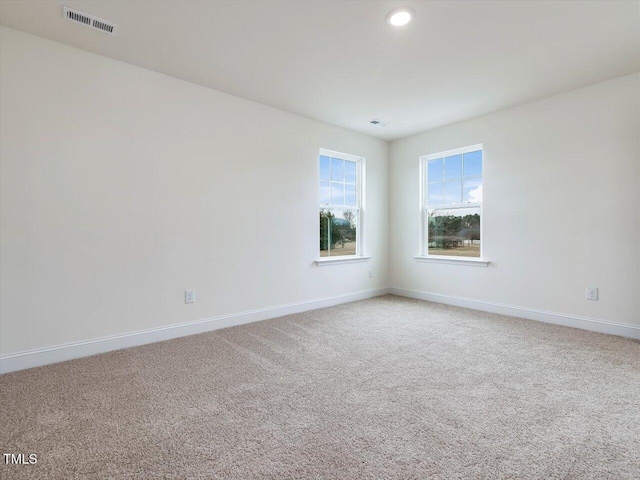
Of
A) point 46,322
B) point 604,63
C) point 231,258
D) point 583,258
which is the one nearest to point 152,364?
point 46,322

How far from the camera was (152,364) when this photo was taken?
2.47 metres

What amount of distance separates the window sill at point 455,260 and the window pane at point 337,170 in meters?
1.68

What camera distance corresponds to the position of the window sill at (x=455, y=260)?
415 centimetres

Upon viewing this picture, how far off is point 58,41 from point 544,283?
5.11m

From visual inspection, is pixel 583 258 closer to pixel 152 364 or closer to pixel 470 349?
pixel 470 349

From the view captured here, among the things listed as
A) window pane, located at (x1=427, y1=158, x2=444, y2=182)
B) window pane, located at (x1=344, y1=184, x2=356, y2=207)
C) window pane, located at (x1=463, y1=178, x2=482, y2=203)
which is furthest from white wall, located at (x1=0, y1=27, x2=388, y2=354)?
window pane, located at (x1=463, y1=178, x2=482, y2=203)

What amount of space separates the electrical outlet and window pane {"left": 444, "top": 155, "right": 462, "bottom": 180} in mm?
3658

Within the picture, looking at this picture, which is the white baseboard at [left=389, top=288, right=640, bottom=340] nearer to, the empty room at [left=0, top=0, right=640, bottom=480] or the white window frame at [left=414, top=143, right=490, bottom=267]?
the empty room at [left=0, top=0, right=640, bottom=480]

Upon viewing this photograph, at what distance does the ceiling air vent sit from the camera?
218 centimetres

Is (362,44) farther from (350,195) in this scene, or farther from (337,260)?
(337,260)

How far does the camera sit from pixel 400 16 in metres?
2.19

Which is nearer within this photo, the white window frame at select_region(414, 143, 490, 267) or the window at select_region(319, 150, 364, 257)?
the white window frame at select_region(414, 143, 490, 267)

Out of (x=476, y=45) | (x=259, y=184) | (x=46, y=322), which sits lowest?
(x=46, y=322)

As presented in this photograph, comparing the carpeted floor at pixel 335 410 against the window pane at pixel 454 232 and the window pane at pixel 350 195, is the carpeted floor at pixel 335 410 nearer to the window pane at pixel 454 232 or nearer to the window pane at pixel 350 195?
the window pane at pixel 454 232
